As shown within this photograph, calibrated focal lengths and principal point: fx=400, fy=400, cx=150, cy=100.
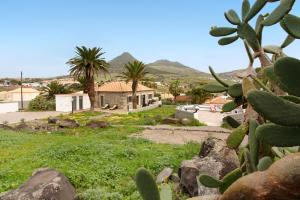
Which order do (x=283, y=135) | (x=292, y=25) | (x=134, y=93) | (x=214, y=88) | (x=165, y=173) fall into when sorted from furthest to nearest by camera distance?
1. (x=134, y=93)
2. (x=165, y=173)
3. (x=214, y=88)
4. (x=292, y=25)
5. (x=283, y=135)

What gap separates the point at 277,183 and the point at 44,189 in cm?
908

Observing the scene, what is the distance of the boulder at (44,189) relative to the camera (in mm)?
9105

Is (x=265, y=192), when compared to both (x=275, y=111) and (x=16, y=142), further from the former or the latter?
(x=16, y=142)

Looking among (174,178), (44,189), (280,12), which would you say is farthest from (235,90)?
(174,178)

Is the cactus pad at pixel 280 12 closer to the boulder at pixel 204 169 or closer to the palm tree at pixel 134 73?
the boulder at pixel 204 169

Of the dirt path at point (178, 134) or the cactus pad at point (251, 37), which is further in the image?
the dirt path at point (178, 134)

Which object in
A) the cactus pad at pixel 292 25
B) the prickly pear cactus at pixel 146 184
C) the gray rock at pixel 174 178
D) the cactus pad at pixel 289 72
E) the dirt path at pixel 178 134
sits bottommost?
the dirt path at pixel 178 134

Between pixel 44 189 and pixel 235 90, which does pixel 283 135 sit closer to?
pixel 235 90

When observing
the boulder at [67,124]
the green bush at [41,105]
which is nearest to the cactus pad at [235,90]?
the boulder at [67,124]

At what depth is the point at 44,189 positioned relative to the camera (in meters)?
9.36

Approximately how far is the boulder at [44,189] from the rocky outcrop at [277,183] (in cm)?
878

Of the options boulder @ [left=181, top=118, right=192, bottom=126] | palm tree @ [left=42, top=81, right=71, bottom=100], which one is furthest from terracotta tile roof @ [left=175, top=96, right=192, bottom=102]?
boulder @ [left=181, top=118, right=192, bottom=126]

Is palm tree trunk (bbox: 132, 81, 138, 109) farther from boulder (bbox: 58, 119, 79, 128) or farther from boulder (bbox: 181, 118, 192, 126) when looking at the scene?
boulder (bbox: 58, 119, 79, 128)

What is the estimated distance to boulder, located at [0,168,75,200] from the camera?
9.10 metres
